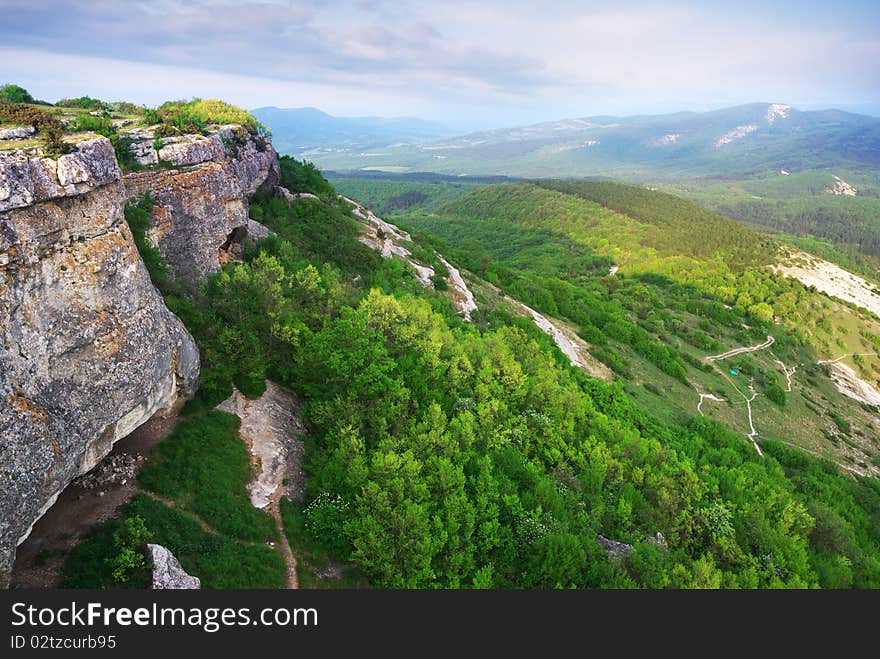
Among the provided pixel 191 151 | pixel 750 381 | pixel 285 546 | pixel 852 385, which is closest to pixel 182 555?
pixel 285 546

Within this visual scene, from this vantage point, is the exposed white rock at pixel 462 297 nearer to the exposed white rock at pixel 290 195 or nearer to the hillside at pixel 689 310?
the hillside at pixel 689 310

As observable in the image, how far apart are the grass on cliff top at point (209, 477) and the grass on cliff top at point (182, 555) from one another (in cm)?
70

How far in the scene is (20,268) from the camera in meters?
15.2

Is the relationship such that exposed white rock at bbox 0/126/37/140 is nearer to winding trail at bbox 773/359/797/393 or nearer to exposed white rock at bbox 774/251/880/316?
winding trail at bbox 773/359/797/393

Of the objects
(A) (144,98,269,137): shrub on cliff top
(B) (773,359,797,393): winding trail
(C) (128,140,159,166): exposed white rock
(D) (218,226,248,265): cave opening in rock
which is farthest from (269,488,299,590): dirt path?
(B) (773,359,797,393): winding trail

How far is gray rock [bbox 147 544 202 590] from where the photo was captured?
16.9 metres

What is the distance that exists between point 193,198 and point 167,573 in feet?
81.0

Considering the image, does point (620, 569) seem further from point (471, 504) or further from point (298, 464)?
point (298, 464)

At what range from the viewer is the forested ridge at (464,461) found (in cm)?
2312

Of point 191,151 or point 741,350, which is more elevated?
point 191,151

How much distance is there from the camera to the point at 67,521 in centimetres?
1895

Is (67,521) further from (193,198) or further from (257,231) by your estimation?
(257,231)

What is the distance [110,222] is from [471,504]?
69.3 feet

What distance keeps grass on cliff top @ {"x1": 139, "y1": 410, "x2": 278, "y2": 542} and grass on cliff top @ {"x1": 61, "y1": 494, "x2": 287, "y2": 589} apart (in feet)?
2.28
